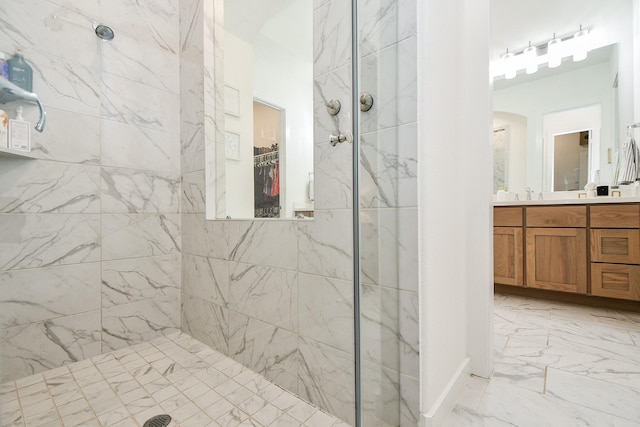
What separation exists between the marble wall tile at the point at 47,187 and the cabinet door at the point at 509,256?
114 inches

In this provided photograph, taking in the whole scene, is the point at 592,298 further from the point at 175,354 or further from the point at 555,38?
the point at 175,354

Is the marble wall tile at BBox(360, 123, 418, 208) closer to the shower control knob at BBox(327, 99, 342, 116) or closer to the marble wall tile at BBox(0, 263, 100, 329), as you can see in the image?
the shower control knob at BBox(327, 99, 342, 116)

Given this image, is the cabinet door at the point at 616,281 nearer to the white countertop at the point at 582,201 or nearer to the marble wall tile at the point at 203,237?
the white countertop at the point at 582,201

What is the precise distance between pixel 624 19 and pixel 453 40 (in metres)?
2.24

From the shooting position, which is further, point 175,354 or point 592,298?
point 592,298

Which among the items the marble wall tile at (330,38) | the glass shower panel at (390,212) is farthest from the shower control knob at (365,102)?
the marble wall tile at (330,38)

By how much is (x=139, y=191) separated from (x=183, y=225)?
31cm

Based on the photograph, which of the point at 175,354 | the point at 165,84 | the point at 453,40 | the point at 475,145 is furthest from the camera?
the point at 165,84

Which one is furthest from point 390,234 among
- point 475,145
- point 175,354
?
point 175,354

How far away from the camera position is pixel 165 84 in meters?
1.73

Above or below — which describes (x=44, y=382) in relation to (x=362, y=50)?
below

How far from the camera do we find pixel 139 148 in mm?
1628

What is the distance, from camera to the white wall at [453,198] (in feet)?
2.75

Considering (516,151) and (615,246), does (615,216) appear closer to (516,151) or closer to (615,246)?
(615,246)
